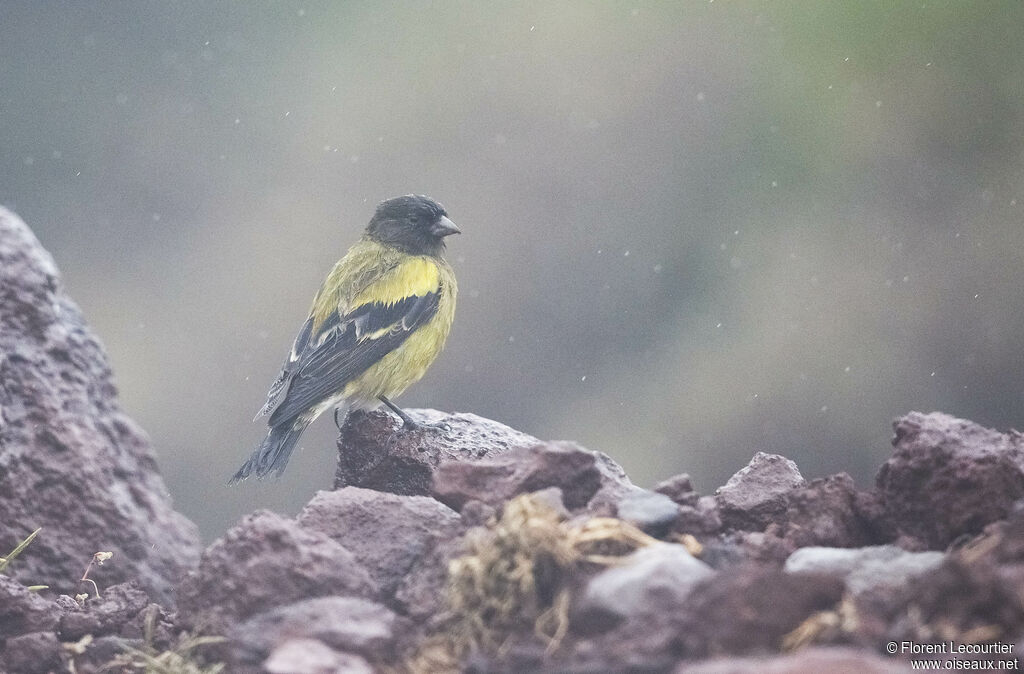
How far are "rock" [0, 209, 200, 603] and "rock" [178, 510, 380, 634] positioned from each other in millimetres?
1864

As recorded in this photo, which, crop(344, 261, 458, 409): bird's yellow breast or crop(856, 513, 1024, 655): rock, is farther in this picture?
crop(344, 261, 458, 409): bird's yellow breast

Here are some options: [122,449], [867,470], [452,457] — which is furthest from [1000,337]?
[122,449]

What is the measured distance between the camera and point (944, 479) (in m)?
2.58

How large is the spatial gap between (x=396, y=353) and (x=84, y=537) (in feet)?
5.88

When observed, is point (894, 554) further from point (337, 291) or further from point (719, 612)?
point (337, 291)

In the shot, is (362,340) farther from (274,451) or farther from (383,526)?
(383,526)

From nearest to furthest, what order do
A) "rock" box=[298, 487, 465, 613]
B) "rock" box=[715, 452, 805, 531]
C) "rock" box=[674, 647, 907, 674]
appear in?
"rock" box=[674, 647, 907, 674], "rock" box=[298, 487, 465, 613], "rock" box=[715, 452, 805, 531]

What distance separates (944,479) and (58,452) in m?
3.27

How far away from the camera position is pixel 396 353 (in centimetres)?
562

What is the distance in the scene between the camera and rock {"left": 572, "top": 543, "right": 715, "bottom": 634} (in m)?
1.91

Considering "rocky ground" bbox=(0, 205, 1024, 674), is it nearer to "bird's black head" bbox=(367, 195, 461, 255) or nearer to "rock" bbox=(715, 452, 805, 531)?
"rock" bbox=(715, 452, 805, 531)

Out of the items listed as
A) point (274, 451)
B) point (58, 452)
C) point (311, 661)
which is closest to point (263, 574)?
point (311, 661)

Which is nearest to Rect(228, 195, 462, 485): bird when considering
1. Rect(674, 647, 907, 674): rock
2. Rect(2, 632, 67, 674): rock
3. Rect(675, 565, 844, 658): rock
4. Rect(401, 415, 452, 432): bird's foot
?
Rect(401, 415, 452, 432): bird's foot

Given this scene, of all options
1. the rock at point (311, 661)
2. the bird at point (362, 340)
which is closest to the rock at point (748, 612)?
the rock at point (311, 661)
